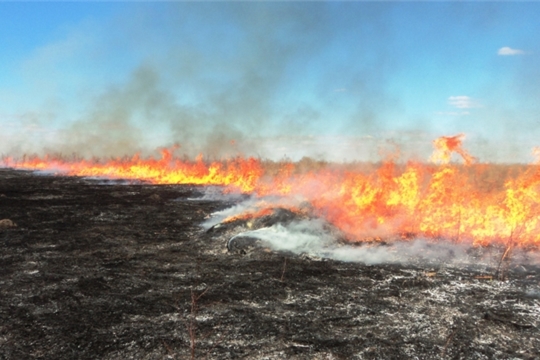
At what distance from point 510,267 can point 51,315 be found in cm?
1216

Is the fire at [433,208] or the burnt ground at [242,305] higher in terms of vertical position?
the fire at [433,208]

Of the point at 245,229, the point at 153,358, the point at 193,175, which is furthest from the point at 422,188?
the point at 193,175

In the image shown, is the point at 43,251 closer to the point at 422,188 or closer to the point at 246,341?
the point at 246,341

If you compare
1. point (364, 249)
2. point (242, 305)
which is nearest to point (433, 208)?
point (364, 249)

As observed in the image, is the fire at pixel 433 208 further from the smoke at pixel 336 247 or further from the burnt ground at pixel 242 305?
the burnt ground at pixel 242 305

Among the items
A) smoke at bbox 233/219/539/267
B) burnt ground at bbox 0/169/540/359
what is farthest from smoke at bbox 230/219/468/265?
burnt ground at bbox 0/169/540/359

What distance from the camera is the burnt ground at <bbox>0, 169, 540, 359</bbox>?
224 inches

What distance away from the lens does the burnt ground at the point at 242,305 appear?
568cm

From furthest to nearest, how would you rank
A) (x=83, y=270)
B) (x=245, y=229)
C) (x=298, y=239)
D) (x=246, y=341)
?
(x=245, y=229)
(x=298, y=239)
(x=83, y=270)
(x=246, y=341)

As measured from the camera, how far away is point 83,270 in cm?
955

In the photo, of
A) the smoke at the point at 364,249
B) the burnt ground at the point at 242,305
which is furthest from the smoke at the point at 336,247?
the burnt ground at the point at 242,305

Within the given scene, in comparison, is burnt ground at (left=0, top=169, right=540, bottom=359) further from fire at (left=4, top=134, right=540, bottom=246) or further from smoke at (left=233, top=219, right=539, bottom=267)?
fire at (left=4, top=134, right=540, bottom=246)

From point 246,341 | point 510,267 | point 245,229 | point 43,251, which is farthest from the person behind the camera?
point 245,229

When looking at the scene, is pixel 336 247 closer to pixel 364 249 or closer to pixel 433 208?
pixel 364 249
